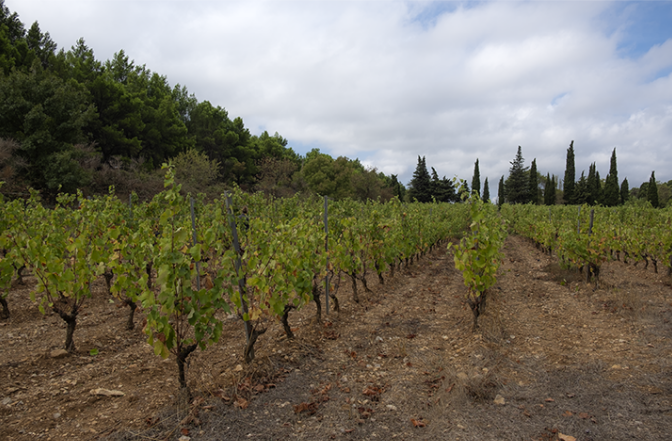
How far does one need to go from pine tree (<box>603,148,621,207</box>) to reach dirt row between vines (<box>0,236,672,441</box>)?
126 feet

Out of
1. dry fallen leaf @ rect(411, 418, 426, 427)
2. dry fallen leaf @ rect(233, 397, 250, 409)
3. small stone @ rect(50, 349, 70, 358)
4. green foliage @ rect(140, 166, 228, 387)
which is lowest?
dry fallen leaf @ rect(411, 418, 426, 427)

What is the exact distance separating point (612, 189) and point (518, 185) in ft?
43.1

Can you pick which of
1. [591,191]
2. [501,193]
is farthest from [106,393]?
[501,193]

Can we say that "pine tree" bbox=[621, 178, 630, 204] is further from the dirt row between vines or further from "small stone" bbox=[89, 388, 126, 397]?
"small stone" bbox=[89, 388, 126, 397]

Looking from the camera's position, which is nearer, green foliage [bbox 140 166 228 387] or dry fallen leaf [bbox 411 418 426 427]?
green foliage [bbox 140 166 228 387]

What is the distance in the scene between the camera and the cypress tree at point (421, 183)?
48500 millimetres

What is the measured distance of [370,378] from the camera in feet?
12.3

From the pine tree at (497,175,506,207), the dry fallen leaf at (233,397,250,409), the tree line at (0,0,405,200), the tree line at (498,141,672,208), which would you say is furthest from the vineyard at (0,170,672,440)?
the pine tree at (497,175,506,207)

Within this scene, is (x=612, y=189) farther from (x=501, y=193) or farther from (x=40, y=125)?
(x=40, y=125)

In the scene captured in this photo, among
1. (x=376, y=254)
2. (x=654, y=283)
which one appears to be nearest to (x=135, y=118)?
(x=376, y=254)

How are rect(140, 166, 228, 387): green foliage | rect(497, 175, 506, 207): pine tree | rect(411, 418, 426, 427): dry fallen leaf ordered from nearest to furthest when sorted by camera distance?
rect(140, 166, 228, 387): green foliage < rect(411, 418, 426, 427): dry fallen leaf < rect(497, 175, 506, 207): pine tree

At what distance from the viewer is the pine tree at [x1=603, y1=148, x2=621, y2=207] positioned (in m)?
37.1

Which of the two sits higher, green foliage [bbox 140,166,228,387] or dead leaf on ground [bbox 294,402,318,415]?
green foliage [bbox 140,166,228,387]

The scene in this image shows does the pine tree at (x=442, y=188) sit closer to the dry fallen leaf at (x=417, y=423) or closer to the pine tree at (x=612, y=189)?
the pine tree at (x=612, y=189)
